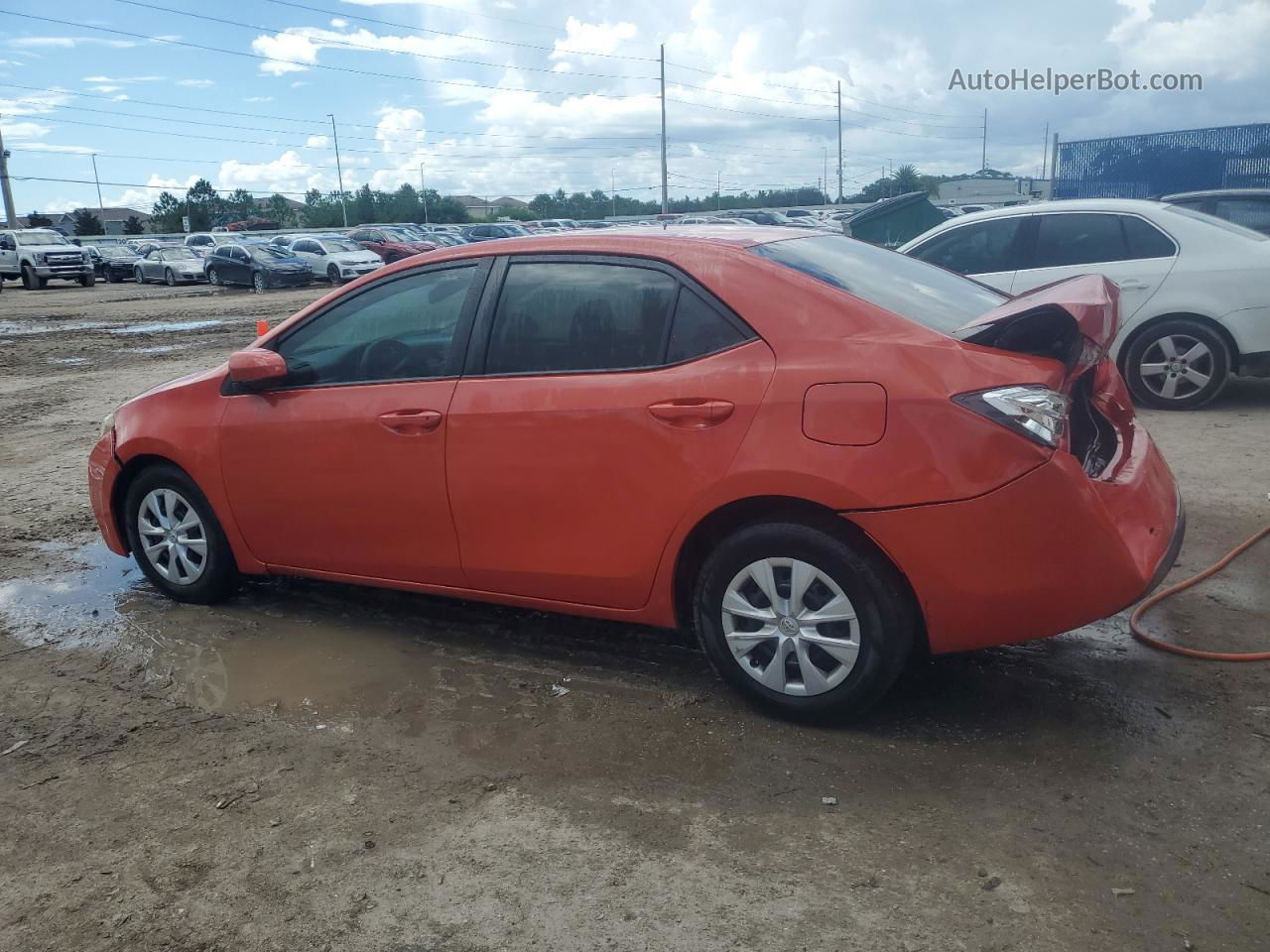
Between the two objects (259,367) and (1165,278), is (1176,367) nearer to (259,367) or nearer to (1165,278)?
(1165,278)

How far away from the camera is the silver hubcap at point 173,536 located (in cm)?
495

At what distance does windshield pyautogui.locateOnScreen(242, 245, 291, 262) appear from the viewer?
105 ft

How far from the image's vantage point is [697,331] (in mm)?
3654

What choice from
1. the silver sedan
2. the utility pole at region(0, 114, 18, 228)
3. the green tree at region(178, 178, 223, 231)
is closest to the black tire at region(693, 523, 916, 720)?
the silver sedan

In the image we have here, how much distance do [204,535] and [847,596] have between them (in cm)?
300

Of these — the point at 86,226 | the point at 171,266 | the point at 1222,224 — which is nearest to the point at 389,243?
the point at 171,266

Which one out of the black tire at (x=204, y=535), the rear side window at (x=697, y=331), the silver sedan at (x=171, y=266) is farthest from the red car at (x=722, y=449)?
the silver sedan at (x=171, y=266)

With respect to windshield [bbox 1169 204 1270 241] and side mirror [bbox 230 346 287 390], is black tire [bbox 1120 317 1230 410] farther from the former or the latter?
side mirror [bbox 230 346 287 390]

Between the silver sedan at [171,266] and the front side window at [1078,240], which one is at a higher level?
the front side window at [1078,240]

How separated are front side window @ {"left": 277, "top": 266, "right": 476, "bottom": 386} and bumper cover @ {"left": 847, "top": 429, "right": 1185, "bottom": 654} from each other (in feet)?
5.90

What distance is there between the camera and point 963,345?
133 inches

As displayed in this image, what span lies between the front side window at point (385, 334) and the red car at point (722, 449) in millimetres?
11

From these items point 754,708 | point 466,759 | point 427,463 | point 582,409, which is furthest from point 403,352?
point 754,708

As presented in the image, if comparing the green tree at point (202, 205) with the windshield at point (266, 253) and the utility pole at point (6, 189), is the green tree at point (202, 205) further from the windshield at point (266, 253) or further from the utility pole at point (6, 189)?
the windshield at point (266, 253)
